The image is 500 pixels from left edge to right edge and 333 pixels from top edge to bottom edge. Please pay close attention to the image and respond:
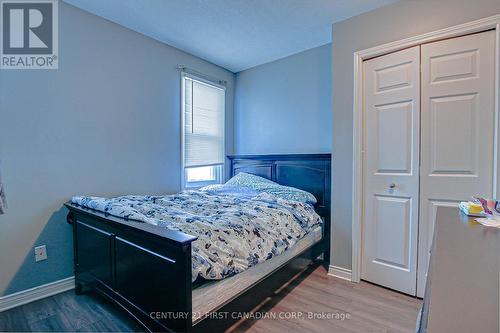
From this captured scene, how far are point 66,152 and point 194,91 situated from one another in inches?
66.3

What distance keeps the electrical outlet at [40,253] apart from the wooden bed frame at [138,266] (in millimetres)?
268

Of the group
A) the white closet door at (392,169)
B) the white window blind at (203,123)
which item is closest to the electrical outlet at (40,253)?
the white window blind at (203,123)

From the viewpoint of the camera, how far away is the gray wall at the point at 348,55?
2023 mm

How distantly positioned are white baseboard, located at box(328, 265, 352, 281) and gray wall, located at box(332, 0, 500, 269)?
4cm

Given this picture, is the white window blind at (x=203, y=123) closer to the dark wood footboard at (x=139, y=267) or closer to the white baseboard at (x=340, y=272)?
the dark wood footboard at (x=139, y=267)

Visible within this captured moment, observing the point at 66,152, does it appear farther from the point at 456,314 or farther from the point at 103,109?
the point at 456,314

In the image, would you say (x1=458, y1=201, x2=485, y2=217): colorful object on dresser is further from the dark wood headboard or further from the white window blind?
the white window blind

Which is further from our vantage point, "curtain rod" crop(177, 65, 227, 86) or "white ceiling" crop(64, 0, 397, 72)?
"curtain rod" crop(177, 65, 227, 86)

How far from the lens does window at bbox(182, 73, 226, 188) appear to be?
3277mm

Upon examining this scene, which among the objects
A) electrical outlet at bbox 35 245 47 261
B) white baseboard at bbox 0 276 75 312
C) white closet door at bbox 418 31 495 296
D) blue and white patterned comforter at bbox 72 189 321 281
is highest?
white closet door at bbox 418 31 495 296

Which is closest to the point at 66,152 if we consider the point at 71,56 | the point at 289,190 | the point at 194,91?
the point at 71,56

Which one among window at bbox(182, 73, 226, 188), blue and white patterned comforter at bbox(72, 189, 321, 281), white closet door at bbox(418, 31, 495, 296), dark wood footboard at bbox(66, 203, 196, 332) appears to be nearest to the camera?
dark wood footboard at bbox(66, 203, 196, 332)

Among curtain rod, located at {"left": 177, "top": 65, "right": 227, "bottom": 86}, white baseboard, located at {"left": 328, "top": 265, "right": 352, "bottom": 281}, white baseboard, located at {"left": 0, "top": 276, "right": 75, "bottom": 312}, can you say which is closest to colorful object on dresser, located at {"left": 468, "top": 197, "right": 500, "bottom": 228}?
white baseboard, located at {"left": 328, "top": 265, "right": 352, "bottom": 281}

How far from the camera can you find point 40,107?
2.10 meters
